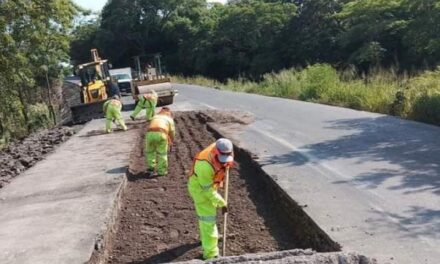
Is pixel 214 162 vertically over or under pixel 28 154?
over

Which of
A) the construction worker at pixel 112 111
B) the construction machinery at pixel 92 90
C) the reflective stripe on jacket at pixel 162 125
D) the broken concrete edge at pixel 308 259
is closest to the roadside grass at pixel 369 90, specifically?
the reflective stripe on jacket at pixel 162 125

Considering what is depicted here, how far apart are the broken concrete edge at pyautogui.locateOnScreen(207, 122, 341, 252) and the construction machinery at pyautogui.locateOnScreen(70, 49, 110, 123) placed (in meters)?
12.3

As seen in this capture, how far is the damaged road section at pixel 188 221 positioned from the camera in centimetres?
731

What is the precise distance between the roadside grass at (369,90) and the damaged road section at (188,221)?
532cm

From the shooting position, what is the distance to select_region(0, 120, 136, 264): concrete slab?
7.20 metres

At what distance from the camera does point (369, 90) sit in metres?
18.4

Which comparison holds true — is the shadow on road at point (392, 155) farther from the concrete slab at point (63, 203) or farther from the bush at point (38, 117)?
the bush at point (38, 117)

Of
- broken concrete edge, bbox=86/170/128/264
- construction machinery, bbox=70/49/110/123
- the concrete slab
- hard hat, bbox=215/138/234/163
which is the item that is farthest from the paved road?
construction machinery, bbox=70/49/110/123

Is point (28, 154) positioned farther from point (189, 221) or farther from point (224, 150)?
point (224, 150)

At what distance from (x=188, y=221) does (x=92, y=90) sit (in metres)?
15.2

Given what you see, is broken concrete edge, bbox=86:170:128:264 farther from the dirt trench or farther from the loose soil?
the loose soil

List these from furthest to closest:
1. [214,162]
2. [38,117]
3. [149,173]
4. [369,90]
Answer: [38,117], [369,90], [149,173], [214,162]

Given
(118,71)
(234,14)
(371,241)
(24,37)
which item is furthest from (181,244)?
(234,14)

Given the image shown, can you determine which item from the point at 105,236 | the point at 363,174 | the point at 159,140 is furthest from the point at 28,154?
the point at 363,174
